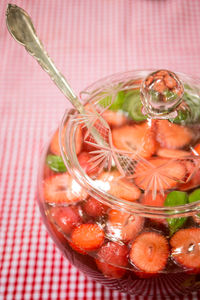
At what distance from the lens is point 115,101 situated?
0.63 metres

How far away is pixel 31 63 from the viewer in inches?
43.6

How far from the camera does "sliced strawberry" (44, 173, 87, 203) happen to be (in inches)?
22.5

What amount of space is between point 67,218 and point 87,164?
0.10 meters

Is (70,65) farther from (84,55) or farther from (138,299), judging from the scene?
(138,299)

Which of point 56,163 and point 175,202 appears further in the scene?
point 56,163

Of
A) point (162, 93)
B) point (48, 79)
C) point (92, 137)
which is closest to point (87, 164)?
point (92, 137)

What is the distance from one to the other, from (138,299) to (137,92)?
1.37 ft

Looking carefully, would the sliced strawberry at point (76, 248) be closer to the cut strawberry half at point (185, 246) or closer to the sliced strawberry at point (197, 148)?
the cut strawberry half at point (185, 246)

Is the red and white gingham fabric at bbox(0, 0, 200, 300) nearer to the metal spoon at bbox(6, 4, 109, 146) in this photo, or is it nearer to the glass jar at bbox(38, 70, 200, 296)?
the glass jar at bbox(38, 70, 200, 296)

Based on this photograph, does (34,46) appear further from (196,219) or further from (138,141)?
(196,219)

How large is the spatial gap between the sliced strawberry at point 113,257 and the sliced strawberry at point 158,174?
11 cm

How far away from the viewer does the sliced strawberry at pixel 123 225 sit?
0.53m

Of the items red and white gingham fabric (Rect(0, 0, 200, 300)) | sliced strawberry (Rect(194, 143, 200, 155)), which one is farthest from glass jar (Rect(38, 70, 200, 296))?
red and white gingham fabric (Rect(0, 0, 200, 300))

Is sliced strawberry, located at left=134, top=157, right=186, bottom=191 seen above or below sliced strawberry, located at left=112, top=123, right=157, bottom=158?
below
